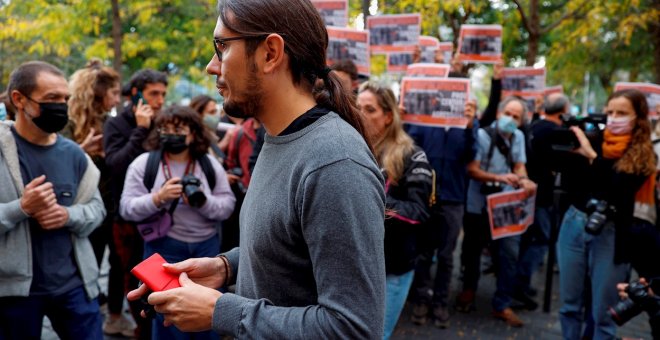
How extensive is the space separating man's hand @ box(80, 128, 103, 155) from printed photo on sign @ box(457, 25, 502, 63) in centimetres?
395

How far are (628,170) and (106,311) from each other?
15.8ft

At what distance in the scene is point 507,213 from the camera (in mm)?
5777

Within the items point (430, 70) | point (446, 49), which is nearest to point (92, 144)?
point (430, 70)

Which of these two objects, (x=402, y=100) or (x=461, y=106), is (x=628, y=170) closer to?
(x=461, y=106)

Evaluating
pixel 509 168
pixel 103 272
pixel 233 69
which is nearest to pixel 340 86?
pixel 233 69

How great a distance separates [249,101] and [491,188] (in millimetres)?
4800

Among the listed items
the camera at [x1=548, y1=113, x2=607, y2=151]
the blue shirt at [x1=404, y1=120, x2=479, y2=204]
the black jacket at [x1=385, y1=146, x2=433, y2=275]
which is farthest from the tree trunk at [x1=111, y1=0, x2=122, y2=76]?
the camera at [x1=548, y1=113, x2=607, y2=151]

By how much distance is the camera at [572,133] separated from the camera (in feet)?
15.1

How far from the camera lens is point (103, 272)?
6.81 m

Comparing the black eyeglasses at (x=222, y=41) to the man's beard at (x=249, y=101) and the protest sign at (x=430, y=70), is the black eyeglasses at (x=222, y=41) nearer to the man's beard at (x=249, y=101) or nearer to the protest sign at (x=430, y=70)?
the man's beard at (x=249, y=101)

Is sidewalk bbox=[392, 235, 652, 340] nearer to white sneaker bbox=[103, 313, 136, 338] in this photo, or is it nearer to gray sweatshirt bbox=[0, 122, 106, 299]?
white sneaker bbox=[103, 313, 136, 338]

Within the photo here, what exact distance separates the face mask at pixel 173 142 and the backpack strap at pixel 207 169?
0.18 meters

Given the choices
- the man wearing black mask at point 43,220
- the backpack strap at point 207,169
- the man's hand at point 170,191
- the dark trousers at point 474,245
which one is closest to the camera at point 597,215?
the dark trousers at point 474,245

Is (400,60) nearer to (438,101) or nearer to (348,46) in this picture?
(348,46)
